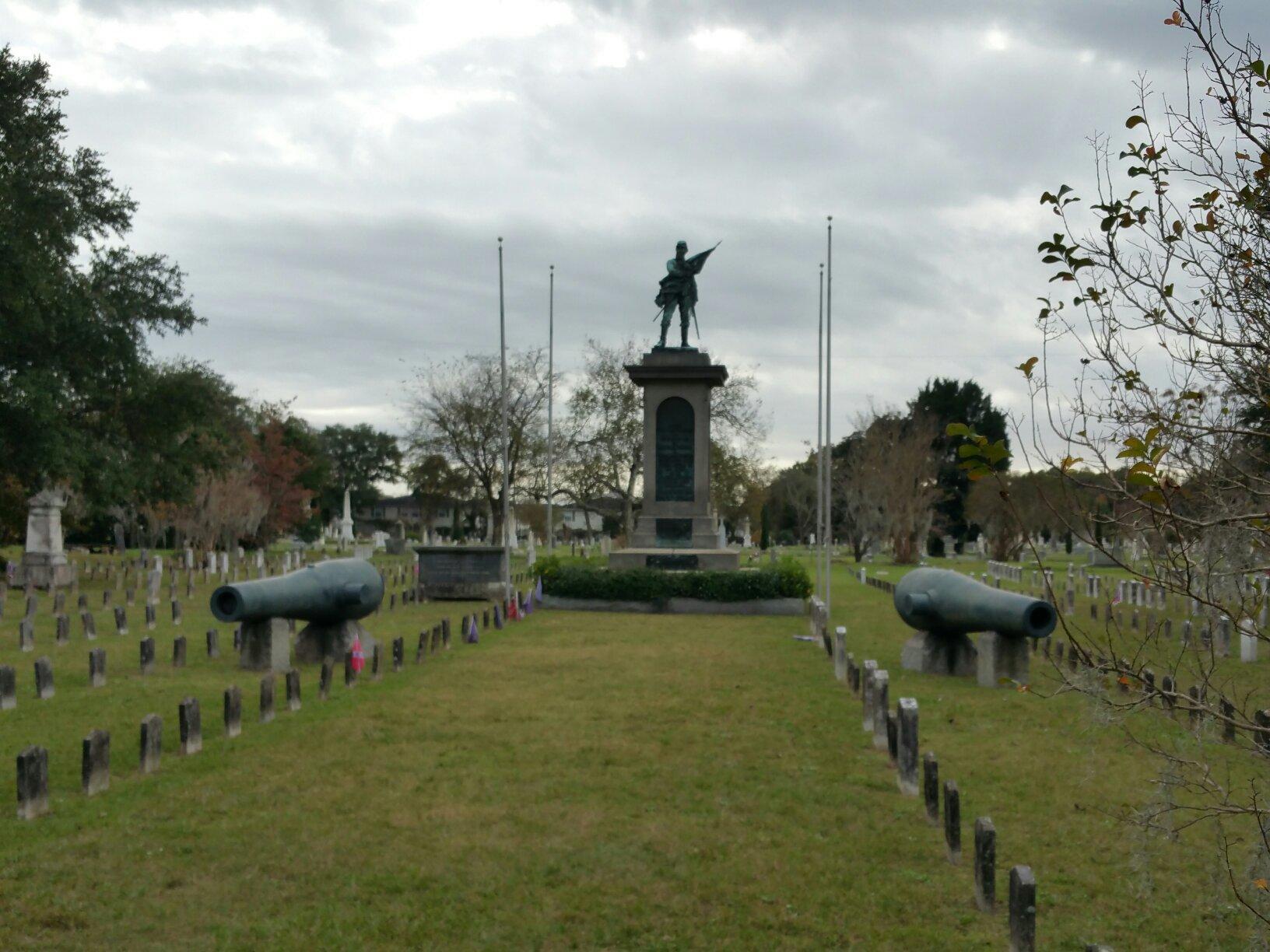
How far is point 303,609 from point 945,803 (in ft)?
38.4

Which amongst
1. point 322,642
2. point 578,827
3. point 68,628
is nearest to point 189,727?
point 578,827

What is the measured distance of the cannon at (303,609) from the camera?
16.8m

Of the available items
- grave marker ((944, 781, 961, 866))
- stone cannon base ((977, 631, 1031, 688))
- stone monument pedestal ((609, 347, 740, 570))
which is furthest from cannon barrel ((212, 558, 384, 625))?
stone monument pedestal ((609, 347, 740, 570))

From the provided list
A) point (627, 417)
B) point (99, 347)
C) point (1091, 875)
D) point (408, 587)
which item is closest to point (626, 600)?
point (408, 587)

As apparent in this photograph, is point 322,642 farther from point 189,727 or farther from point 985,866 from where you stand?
point 985,866

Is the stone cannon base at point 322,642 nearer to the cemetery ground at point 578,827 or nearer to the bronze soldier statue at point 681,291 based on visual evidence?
the cemetery ground at point 578,827

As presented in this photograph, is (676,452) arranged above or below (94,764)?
above

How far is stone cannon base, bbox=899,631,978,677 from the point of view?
57.4ft

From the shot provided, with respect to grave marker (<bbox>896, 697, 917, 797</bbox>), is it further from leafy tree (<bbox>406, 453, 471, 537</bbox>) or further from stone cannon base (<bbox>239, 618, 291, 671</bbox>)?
leafy tree (<bbox>406, 453, 471, 537</bbox>)

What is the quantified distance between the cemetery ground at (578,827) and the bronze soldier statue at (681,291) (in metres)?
19.9

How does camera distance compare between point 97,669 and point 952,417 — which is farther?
point 952,417

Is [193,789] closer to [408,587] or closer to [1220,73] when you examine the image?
[1220,73]

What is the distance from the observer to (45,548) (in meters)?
36.3

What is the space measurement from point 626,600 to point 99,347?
16860 mm
